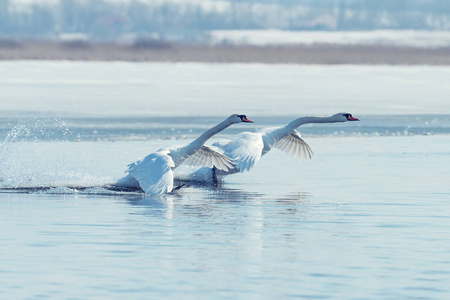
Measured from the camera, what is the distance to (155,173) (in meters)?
11.3

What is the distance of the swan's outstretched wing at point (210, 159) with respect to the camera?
12.5 m

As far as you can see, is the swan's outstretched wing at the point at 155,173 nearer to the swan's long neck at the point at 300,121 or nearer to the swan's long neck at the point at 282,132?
the swan's long neck at the point at 282,132

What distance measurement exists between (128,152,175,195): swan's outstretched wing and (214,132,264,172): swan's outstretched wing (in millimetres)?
914

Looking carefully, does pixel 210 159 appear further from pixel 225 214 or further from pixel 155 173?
pixel 225 214

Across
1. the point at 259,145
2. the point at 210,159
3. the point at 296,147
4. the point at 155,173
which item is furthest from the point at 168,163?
the point at 296,147

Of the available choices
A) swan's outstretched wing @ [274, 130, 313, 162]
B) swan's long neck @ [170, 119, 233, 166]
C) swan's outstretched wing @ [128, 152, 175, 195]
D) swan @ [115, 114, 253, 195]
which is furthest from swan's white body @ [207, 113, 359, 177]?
swan's outstretched wing @ [128, 152, 175, 195]

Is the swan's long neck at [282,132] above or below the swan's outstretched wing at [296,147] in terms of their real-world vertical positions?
above

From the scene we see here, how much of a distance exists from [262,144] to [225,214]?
2551 mm

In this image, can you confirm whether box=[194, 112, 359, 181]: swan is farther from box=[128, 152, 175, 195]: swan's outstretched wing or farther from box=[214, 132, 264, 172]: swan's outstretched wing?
box=[128, 152, 175, 195]: swan's outstretched wing

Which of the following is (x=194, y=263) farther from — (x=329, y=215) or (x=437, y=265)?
(x=329, y=215)

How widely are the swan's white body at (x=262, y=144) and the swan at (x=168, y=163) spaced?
19cm

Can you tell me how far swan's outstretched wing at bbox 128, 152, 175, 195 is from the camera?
11180mm

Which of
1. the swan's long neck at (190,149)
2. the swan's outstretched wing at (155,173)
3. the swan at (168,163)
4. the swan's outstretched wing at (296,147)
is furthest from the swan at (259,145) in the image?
the swan's outstretched wing at (155,173)

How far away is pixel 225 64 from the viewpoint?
48.5 meters
